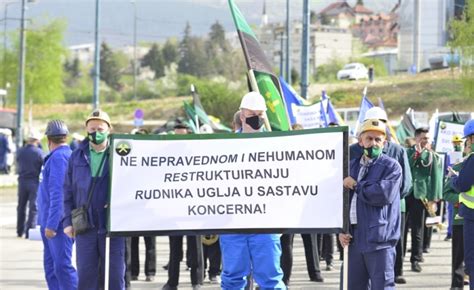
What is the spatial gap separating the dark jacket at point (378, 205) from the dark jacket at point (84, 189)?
2089mm

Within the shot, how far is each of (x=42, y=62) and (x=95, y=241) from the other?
6051 centimetres

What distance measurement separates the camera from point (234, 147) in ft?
28.8

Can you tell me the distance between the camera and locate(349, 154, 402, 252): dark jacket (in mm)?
8719

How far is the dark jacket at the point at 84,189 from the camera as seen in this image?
367 inches

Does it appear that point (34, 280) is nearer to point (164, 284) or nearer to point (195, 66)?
point (164, 284)

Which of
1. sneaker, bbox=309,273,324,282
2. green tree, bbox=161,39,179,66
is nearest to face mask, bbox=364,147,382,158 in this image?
sneaker, bbox=309,273,324,282

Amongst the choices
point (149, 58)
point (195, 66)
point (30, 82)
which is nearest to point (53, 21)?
point (30, 82)

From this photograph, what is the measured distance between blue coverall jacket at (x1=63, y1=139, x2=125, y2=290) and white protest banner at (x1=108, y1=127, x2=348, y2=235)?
481 millimetres

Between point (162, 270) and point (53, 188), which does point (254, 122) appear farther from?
point (162, 270)

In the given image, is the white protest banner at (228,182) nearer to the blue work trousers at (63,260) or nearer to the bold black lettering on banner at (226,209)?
the bold black lettering on banner at (226,209)

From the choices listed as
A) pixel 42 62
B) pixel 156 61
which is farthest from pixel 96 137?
pixel 156 61

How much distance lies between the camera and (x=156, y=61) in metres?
182

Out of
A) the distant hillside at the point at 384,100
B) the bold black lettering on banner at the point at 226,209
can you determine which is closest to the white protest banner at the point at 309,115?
the bold black lettering on banner at the point at 226,209

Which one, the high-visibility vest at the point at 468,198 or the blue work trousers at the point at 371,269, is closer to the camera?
the blue work trousers at the point at 371,269
